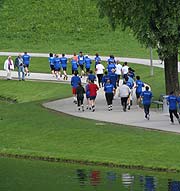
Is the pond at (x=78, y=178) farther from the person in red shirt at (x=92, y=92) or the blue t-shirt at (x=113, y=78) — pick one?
the blue t-shirt at (x=113, y=78)

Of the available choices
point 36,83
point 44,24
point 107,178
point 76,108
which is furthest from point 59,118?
point 44,24

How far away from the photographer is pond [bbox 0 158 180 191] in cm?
2838

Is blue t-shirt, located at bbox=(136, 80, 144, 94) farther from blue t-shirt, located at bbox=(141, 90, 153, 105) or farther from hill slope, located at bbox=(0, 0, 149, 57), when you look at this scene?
hill slope, located at bbox=(0, 0, 149, 57)

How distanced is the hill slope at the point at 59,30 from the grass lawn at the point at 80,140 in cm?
3221

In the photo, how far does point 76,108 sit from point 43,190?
16.4 metres

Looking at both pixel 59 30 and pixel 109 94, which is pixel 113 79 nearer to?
pixel 109 94

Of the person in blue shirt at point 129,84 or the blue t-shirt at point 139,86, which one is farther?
the blue t-shirt at point 139,86

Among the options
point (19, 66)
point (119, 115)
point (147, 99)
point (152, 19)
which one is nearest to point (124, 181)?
point (147, 99)

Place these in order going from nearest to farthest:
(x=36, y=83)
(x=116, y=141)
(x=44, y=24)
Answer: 1. (x=116, y=141)
2. (x=36, y=83)
3. (x=44, y=24)

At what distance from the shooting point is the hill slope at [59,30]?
255 feet

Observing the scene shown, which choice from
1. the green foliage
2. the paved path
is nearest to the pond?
the paved path

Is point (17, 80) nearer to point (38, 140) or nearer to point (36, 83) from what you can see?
point (36, 83)

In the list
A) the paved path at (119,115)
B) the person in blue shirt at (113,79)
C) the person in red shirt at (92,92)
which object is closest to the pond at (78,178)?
the paved path at (119,115)

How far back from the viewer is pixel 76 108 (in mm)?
44312
